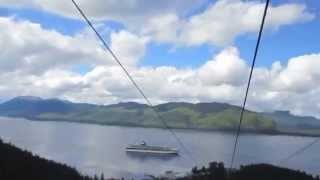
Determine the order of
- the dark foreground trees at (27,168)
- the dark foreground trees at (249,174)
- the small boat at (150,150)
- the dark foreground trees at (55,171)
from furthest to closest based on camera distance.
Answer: the small boat at (150,150)
the dark foreground trees at (249,174)
the dark foreground trees at (55,171)
the dark foreground trees at (27,168)

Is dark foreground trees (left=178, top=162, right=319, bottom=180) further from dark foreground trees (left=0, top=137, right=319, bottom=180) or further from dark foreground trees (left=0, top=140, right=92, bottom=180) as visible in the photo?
dark foreground trees (left=0, top=140, right=92, bottom=180)

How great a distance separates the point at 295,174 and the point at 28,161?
1662 inches

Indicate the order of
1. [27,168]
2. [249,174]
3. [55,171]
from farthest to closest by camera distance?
[249,174] → [55,171] → [27,168]

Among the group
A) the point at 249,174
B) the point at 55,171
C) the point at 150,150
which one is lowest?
the point at 55,171

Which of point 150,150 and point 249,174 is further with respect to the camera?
point 150,150

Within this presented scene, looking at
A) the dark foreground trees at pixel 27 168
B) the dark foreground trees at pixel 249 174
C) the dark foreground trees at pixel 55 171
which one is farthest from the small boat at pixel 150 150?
the dark foreground trees at pixel 27 168

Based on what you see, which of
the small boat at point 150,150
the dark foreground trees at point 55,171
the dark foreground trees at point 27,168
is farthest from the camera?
the small boat at point 150,150

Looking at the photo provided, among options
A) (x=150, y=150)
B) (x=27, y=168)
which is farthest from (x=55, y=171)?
(x=150, y=150)

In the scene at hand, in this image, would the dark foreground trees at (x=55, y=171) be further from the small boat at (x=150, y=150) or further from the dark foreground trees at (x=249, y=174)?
the small boat at (x=150, y=150)

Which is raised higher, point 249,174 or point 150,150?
point 150,150

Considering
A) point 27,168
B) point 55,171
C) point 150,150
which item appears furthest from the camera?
point 150,150

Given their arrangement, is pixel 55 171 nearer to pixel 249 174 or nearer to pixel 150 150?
pixel 249 174

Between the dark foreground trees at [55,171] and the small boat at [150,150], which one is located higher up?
the small boat at [150,150]

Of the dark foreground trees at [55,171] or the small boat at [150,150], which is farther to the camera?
the small boat at [150,150]
